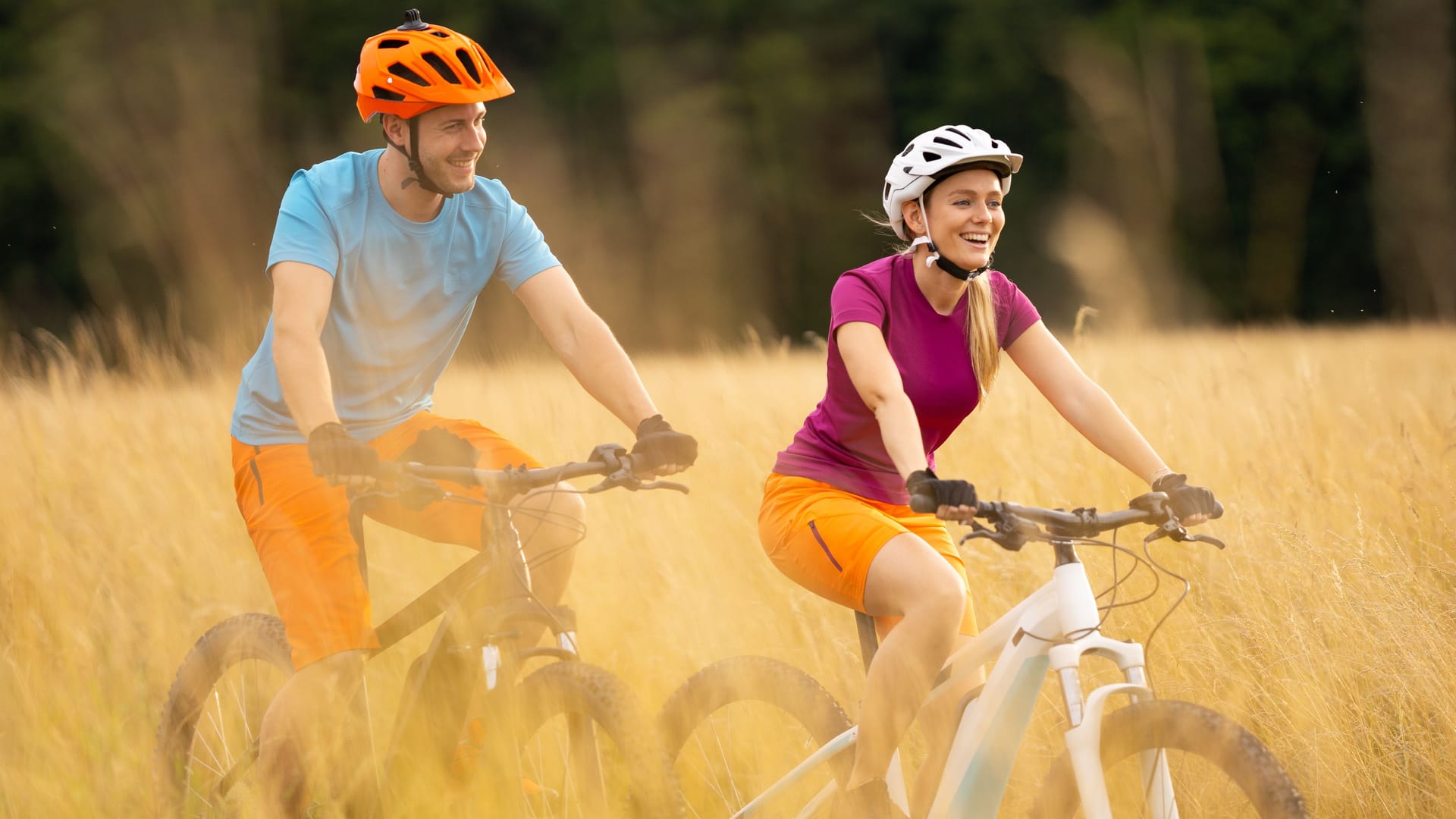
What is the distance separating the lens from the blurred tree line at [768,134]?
741 inches

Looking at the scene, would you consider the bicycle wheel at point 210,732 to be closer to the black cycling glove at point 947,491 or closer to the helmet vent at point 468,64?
the helmet vent at point 468,64

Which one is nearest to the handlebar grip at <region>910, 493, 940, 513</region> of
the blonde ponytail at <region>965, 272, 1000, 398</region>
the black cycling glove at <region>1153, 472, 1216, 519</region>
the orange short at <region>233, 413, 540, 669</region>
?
the black cycling glove at <region>1153, 472, 1216, 519</region>

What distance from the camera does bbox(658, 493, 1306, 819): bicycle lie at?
2.15 metres

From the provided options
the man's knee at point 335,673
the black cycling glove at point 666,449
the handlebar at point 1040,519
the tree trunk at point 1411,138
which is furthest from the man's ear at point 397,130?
the tree trunk at point 1411,138

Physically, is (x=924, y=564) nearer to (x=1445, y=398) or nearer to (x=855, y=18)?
(x=1445, y=398)

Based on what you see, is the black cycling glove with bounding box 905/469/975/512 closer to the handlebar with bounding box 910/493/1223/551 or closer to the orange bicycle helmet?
the handlebar with bounding box 910/493/1223/551

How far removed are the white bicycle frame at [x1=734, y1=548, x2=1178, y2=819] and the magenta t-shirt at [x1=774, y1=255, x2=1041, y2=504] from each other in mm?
540

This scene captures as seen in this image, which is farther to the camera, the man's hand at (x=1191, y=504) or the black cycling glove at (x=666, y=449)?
the black cycling glove at (x=666, y=449)

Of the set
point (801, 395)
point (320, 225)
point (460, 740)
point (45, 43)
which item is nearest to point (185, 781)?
point (460, 740)

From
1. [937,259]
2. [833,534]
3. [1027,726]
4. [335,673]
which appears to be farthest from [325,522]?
[1027,726]

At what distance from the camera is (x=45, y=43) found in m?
18.8

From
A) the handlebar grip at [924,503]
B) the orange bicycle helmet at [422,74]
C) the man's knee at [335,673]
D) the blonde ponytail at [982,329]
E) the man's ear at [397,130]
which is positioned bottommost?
the man's knee at [335,673]

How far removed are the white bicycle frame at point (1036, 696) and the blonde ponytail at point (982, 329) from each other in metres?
0.63

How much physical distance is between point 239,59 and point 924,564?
21.3 meters
